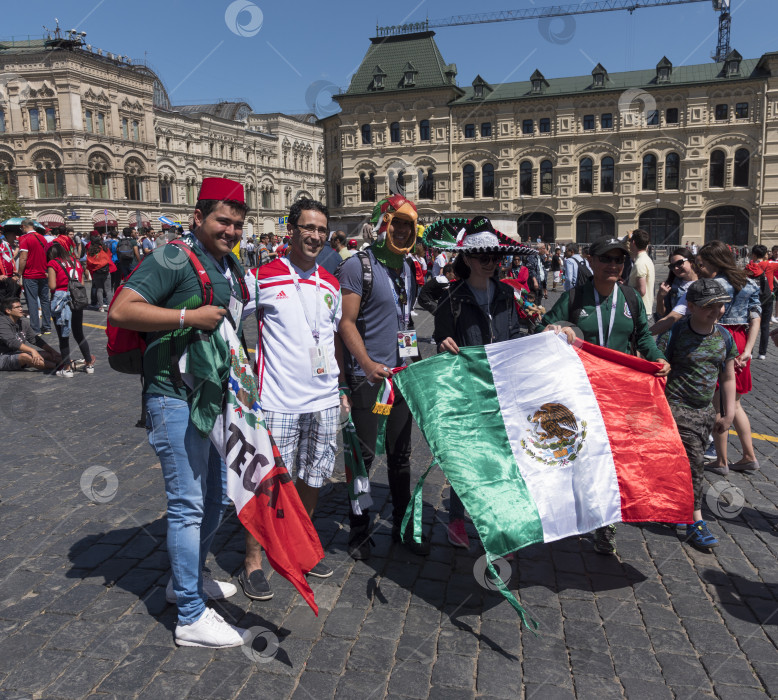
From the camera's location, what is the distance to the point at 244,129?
67562 millimetres

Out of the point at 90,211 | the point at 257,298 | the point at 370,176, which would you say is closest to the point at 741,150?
the point at 370,176

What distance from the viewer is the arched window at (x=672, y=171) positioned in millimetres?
51125

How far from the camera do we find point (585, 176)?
53125 mm

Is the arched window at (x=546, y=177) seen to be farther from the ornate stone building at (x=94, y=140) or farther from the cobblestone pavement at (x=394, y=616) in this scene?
the cobblestone pavement at (x=394, y=616)

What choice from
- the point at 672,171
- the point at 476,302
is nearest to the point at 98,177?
the point at 672,171

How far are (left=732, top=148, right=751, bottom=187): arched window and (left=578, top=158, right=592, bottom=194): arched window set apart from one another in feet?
34.5

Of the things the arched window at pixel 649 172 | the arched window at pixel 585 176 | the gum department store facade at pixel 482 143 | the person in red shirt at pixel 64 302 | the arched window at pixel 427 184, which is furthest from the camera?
the arched window at pixel 427 184

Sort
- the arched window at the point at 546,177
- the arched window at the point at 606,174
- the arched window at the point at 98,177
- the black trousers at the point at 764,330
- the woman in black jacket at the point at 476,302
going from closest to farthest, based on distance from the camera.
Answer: the woman in black jacket at the point at 476,302 < the black trousers at the point at 764,330 < the arched window at the point at 606,174 < the arched window at the point at 546,177 < the arched window at the point at 98,177

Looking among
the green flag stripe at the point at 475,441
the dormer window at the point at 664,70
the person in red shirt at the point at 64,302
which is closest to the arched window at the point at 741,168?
the dormer window at the point at 664,70

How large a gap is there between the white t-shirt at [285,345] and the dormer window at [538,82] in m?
55.1

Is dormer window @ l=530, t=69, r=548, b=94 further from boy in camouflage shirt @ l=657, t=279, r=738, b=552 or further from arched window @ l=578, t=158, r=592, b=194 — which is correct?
boy in camouflage shirt @ l=657, t=279, r=738, b=552

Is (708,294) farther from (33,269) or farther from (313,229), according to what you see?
(33,269)

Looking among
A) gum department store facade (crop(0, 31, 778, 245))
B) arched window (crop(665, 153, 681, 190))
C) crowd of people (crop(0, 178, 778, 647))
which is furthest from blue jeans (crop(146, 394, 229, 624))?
arched window (crop(665, 153, 681, 190))

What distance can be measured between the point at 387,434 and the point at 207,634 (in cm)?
157
